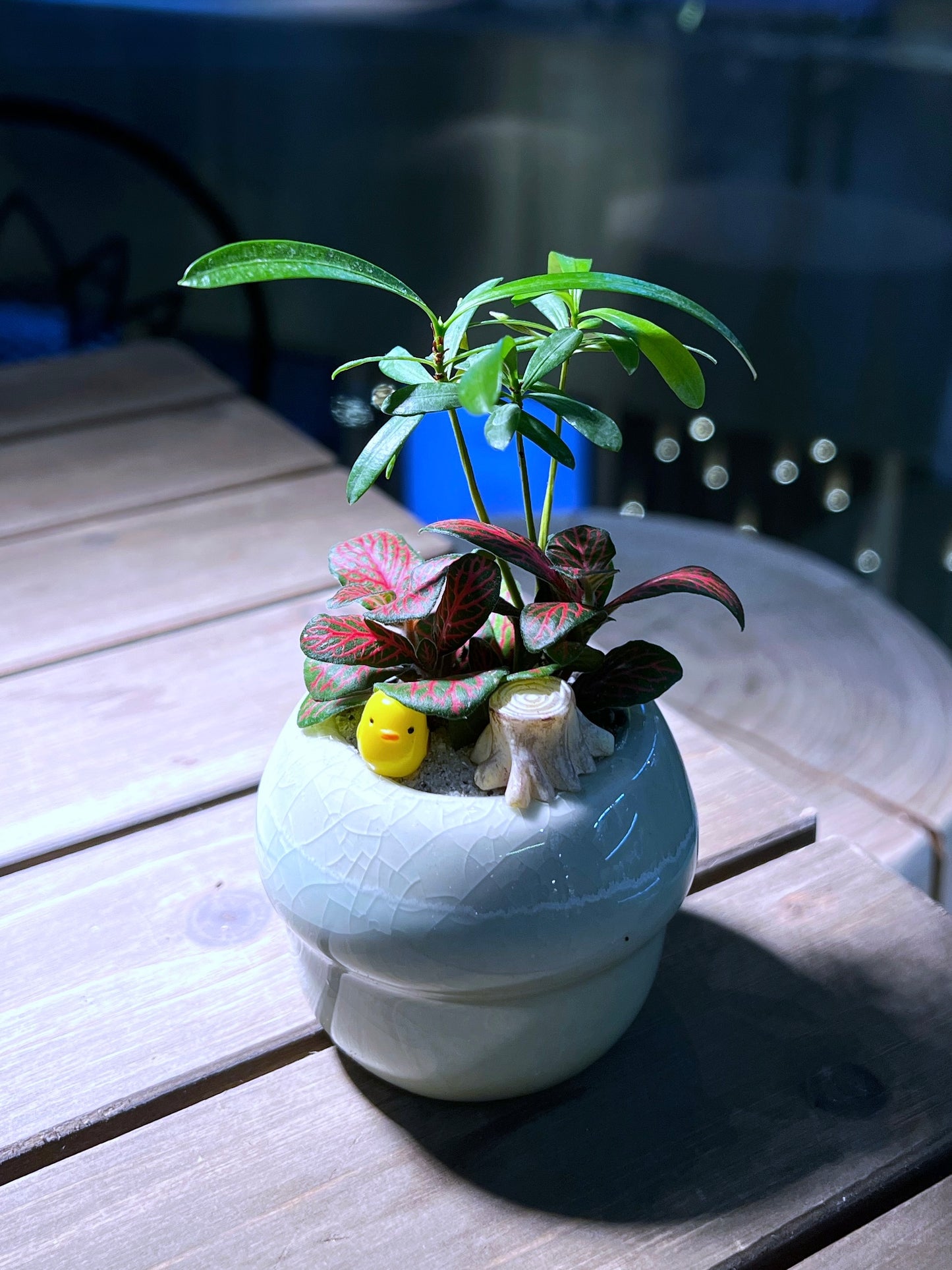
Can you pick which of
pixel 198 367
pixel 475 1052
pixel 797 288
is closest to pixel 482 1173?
pixel 475 1052

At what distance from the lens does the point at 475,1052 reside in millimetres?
364

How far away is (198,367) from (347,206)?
3.25 ft

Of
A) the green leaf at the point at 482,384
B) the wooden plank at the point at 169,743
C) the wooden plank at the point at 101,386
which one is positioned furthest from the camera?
the wooden plank at the point at 101,386

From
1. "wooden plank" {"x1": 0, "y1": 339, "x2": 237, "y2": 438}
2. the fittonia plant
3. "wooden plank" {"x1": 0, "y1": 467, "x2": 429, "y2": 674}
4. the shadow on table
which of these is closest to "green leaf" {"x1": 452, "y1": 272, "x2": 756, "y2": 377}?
the fittonia plant

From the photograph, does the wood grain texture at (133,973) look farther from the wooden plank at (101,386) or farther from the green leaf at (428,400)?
the wooden plank at (101,386)

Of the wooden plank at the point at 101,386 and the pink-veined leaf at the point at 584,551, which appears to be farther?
the wooden plank at the point at 101,386

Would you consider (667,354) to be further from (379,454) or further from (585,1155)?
(585,1155)

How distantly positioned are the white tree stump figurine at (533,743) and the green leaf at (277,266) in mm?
109

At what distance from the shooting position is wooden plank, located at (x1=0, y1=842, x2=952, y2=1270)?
1.13 feet

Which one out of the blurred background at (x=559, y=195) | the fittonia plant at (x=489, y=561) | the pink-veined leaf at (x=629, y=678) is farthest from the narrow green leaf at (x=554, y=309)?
the blurred background at (x=559, y=195)

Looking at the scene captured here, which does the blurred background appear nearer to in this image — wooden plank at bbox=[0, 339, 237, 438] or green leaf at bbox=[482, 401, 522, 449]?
wooden plank at bbox=[0, 339, 237, 438]

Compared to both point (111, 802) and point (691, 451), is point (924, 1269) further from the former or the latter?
point (691, 451)

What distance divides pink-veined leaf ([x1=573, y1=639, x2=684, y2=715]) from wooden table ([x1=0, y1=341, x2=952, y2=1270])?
4.8 inches

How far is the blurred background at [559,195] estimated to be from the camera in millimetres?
1741
